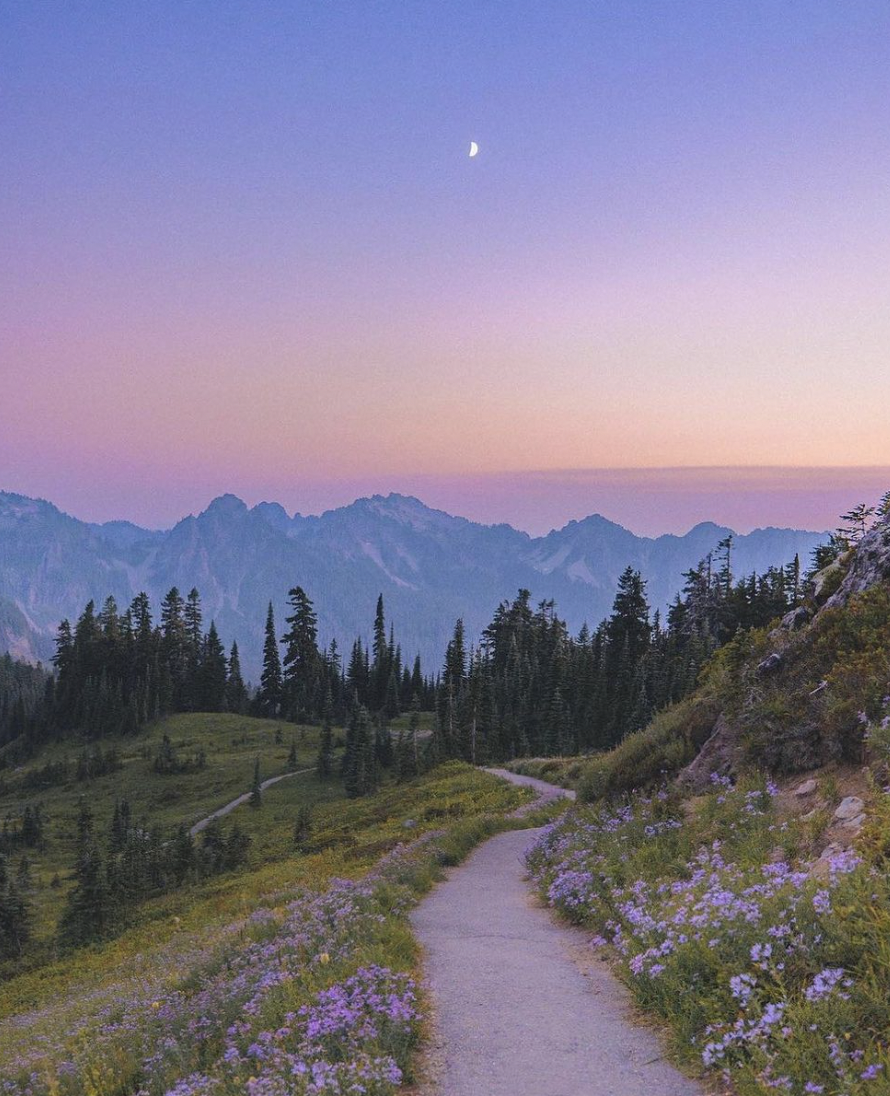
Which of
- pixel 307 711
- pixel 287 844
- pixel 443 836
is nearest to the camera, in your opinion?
pixel 443 836

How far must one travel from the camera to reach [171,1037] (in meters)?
8.88

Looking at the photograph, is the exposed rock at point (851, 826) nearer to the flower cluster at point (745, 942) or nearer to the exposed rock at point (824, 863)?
the exposed rock at point (824, 863)

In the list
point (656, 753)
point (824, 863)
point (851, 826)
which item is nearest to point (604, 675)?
point (656, 753)

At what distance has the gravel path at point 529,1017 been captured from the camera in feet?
22.0

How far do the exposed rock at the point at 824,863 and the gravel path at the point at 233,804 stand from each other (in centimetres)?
5393

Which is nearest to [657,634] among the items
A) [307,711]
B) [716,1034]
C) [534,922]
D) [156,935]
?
[307,711]

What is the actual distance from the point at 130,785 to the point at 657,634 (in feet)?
203

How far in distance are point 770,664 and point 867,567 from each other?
9.89ft

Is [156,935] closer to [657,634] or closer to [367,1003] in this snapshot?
[367,1003]

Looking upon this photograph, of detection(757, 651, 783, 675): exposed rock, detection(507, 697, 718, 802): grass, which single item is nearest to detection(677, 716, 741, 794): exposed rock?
detection(507, 697, 718, 802): grass

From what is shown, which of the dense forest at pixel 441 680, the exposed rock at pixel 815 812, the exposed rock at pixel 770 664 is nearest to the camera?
the exposed rock at pixel 815 812

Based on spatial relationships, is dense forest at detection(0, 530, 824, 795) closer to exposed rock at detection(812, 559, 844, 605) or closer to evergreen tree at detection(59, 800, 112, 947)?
evergreen tree at detection(59, 800, 112, 947)

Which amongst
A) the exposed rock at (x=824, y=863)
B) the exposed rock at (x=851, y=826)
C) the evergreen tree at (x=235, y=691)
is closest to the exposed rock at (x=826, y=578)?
the exposed rock at (x=851, y=826)

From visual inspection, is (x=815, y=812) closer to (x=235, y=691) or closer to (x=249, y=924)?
(x=249, y=924)
